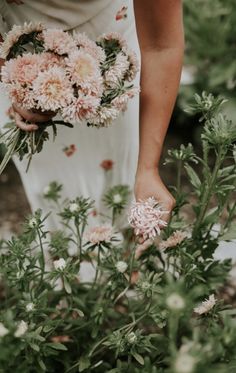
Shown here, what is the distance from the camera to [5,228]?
2.97 m

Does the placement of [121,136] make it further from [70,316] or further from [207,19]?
[207,19]

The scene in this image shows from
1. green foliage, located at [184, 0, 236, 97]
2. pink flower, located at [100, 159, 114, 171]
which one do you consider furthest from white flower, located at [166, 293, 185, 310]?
green foliage, located at [184, 0, 236, 97]

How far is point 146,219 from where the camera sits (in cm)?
143

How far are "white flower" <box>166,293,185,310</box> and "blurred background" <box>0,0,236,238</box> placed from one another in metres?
2.32

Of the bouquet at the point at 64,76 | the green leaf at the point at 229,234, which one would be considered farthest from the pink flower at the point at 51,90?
the green leaf at the point at 229,234

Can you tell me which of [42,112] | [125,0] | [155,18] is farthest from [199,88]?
[42,112]

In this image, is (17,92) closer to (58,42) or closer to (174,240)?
(58,42)

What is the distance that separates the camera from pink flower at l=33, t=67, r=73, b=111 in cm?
137

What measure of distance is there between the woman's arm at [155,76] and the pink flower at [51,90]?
36 cm

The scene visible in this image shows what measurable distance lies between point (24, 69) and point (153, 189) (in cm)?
45

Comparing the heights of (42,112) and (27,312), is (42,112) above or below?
above

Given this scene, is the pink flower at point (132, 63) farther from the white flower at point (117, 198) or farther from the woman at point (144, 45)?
the white flower at point (117, 198)

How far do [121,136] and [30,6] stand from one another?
57 cm

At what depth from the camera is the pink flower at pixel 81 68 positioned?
4.55 ft
